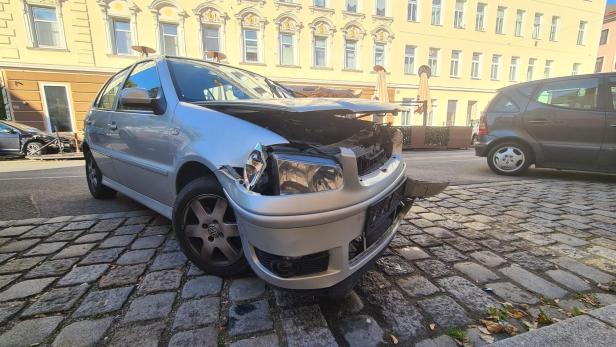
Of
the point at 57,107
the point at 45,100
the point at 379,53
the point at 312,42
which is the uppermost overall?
the point at 312,42

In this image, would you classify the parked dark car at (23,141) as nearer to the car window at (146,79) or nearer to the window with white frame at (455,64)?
the car window at (146,79)

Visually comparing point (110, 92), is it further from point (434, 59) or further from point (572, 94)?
point (434, 59)

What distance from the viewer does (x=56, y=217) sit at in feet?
10.7

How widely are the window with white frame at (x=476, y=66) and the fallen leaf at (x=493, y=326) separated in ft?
82.2

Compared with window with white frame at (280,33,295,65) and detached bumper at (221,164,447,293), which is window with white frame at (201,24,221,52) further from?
detached bumper at (221,164,447,293)

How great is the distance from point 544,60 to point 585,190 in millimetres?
26543

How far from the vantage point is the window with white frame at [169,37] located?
1544cm

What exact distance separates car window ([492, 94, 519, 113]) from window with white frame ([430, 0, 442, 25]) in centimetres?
1801

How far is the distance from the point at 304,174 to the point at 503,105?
5793 mm

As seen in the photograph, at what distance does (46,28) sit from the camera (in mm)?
13883

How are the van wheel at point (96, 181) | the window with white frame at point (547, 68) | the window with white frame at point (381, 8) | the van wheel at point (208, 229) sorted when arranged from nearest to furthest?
1. the van wheel at point (208, 229)
2. the van wheel at point (96, 181)
3. the window with white frame at point (381, 8)
4. the window with white frame at point (547, 68)

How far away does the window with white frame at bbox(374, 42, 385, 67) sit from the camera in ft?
64.1

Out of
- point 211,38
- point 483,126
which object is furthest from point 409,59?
point 483,126

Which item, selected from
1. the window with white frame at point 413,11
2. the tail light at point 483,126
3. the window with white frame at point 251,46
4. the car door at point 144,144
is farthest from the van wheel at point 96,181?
the window with white frame at point 413,11
